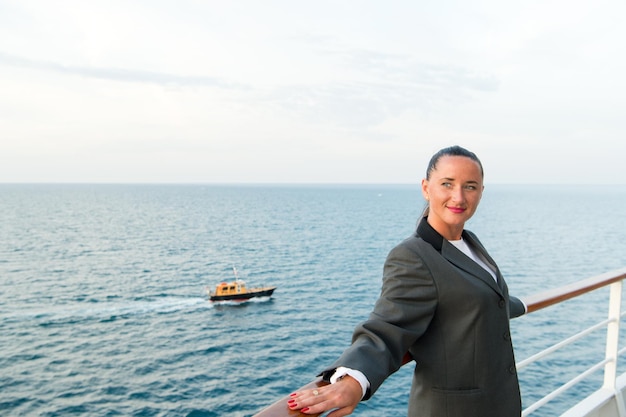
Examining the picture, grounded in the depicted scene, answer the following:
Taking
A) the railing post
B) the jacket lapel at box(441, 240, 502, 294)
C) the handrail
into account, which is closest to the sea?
the railing post

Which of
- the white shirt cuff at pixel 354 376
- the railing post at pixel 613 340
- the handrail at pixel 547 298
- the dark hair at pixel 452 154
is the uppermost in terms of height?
the dark hair at pixel 452 154

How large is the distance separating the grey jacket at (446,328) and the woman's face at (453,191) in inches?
2.4

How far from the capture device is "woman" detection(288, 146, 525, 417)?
101cm

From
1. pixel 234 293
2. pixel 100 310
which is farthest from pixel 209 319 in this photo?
pixel 100 310

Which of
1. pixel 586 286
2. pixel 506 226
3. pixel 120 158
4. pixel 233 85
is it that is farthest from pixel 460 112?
pixel 586 286

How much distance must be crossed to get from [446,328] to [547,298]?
0.85 m

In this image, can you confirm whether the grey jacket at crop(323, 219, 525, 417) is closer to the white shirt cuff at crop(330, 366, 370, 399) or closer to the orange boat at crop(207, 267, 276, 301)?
the white shirt cuff at crop(330, 366, 370, 399)

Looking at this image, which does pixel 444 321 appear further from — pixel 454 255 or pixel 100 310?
pixel 100 310

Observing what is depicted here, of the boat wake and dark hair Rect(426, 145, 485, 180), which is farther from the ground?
dark hair Rect(426, 145, 485, 180)

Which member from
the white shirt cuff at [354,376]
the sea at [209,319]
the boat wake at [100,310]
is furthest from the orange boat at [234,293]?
the white shirt cuff at [354,376]

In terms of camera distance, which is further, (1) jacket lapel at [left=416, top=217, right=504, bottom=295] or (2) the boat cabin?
(2) the boat cabin

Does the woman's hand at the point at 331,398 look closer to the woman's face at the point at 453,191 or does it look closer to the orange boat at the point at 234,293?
the woman's face at the point at 453,191

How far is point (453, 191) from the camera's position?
119 centimetres

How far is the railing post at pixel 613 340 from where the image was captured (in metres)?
2.23
